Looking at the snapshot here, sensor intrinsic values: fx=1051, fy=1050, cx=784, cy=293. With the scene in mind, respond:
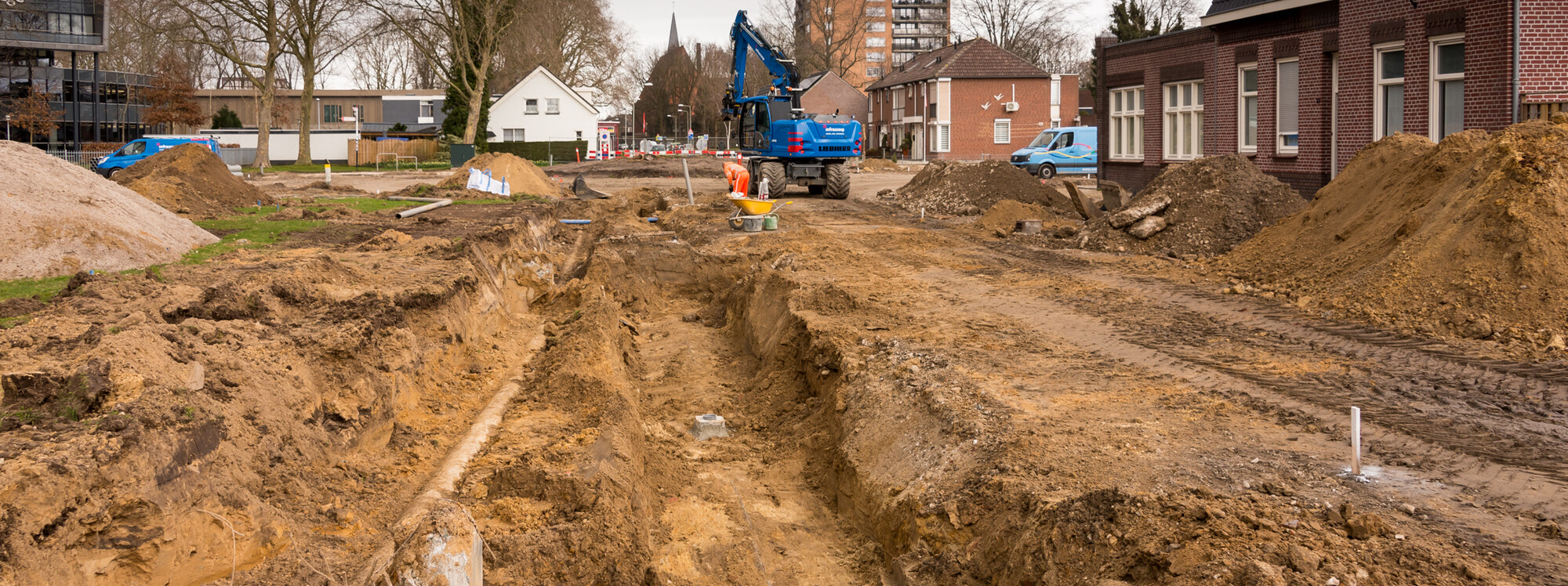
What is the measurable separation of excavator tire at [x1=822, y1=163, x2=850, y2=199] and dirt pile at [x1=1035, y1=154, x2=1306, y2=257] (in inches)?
425

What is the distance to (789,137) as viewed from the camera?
24859 mm

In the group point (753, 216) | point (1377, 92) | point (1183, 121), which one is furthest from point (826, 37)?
point (1377, 92)

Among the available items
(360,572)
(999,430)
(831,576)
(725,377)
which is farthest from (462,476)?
(725,377)

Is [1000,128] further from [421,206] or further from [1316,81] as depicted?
[421,206]

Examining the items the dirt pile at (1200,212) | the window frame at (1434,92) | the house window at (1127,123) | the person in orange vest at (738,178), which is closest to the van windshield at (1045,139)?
the house window at (1127,123)

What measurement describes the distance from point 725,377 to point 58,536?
656 centimetres

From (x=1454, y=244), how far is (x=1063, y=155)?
26.8m

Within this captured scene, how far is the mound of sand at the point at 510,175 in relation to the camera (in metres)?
26.0

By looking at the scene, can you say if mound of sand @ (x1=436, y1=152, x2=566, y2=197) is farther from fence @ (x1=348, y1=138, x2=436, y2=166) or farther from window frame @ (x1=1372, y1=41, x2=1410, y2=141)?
fence @ (x1=348, y1=138, x2=436, y2=166)

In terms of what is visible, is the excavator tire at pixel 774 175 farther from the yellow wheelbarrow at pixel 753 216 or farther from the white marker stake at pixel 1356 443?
the white marker stake at pixel 1356 443

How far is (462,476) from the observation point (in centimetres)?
643

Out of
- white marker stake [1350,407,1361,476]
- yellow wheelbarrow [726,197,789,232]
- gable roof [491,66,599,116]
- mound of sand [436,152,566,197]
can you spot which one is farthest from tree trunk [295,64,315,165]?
white marker stake [1350,407,1361,476]

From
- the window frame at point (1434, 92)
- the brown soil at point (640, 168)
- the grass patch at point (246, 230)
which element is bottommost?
the grass patch at point (246, 230)

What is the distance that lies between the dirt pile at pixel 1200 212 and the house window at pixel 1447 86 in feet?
9.59
